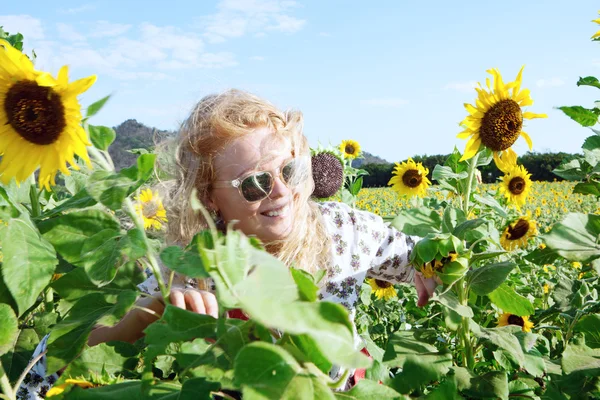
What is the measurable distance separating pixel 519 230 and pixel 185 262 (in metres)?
2.51

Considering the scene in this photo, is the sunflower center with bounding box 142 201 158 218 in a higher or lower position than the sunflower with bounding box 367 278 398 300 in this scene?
higher

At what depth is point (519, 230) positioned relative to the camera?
2.66m

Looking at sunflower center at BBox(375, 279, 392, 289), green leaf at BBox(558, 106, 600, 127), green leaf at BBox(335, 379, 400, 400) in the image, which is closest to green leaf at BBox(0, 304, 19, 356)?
green leaf at BBox(335, 379, 400, 400)

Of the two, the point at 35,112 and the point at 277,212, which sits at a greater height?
the point at 35,112

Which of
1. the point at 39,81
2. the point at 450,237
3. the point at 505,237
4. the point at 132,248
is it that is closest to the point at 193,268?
the point at 132,248

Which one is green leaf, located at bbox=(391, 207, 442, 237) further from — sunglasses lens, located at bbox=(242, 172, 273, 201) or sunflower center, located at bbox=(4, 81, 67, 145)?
sunglasses lens, located at bbox=(242, 172, 273, 201)

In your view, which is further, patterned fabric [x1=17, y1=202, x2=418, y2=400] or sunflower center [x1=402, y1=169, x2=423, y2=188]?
sunflower center [x1=402, y1=169, x2=423, y2=188]

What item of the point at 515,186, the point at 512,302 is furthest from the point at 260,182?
the point at 515,186

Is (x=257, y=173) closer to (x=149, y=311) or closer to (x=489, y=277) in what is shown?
(x=489, y=277)

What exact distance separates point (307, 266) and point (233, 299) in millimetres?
1392

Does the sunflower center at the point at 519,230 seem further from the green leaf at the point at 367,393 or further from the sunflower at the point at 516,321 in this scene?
the green leaf at the point at 367,393

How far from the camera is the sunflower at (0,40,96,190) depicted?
636 millimetres

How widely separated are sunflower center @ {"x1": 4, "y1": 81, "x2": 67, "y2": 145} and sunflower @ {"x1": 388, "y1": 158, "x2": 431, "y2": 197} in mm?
3142

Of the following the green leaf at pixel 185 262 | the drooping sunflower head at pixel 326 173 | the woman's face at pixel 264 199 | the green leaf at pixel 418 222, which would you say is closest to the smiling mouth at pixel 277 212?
the woman's face at pixel 264 199
